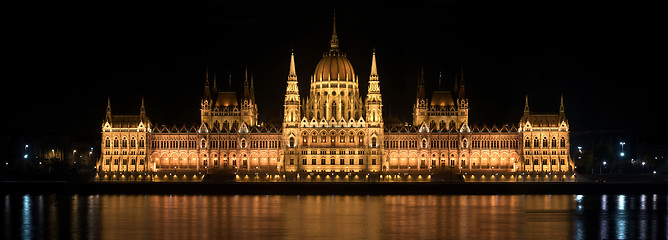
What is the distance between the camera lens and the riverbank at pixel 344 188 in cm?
13588

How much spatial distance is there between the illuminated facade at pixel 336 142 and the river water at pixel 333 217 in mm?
28487

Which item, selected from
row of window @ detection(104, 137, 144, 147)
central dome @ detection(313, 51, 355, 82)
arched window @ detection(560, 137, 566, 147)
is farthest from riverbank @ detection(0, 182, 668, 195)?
central dome @ detection(313, 51, 355, 82)

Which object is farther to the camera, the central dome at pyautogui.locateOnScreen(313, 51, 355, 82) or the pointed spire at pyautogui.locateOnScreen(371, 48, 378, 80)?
Result: the central dome at pyautogui.locateOnScreen(313, 51, 355, 82)

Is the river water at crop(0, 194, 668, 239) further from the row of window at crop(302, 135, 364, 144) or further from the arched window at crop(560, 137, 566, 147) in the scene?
the row of window at crop(302, 135, 364, 144)

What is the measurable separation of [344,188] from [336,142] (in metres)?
21.9

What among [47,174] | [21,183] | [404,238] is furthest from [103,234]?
[47,174]

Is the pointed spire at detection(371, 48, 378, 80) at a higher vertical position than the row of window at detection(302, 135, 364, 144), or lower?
higher

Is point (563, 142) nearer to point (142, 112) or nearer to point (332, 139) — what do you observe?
point (332, 139)

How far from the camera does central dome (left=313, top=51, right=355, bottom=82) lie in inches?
6501

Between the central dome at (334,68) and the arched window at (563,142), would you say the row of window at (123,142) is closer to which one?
the central dome at (334,68)

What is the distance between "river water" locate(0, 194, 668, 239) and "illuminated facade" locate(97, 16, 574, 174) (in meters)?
28.5

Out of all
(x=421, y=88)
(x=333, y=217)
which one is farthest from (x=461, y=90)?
(x=333, y=217)

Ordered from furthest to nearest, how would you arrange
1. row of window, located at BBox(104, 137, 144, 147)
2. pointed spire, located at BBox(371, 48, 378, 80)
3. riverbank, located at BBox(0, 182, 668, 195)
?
1. pointed spire, located at BBox(371, 48, 378, 80)
2. row of window, located at BBox(104, 137, 144, 147)
3. riverbank, located at BBox(0, 182, 668, 195)

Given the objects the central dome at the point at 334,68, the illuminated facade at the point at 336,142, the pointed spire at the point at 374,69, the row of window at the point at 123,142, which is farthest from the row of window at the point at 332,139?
the row of window at the point at 123,142
